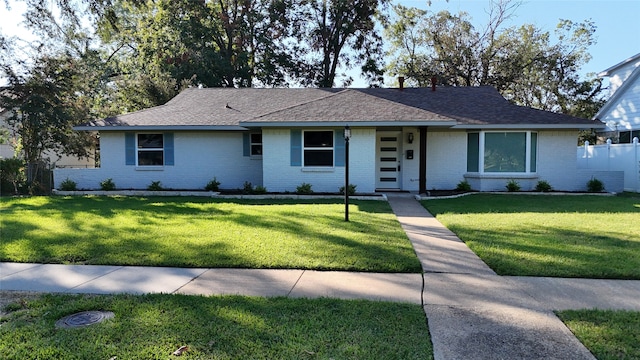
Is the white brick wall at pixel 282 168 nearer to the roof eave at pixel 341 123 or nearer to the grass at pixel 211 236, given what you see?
the roof eave at pixel 341 123

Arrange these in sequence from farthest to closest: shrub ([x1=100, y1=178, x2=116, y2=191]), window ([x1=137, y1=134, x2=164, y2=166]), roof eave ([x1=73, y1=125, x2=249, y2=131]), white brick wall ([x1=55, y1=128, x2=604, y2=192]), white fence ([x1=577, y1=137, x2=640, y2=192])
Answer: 1. window ([x1=137, y1=134, x2=164, y2=166])
2. white fence ([x1=577, y1=137, x2=640, y2=192])
3. shrub ([x1=100, y1=178, x2=116, y2=191])
4. roof eave ([x1=73, y1=125, x2=249, y2=131])
5. white brick wall ([x1=55, y1=128, x2=604, y2=192])

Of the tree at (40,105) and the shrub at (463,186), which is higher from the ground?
the tree at (40,105)

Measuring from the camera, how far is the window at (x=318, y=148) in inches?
533

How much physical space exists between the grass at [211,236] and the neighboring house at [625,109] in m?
14.5

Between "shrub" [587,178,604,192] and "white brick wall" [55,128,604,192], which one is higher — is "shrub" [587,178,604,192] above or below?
below

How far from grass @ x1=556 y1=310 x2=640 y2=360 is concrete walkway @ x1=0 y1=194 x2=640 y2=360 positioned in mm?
102

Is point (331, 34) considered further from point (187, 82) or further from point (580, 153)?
point (580, 153)

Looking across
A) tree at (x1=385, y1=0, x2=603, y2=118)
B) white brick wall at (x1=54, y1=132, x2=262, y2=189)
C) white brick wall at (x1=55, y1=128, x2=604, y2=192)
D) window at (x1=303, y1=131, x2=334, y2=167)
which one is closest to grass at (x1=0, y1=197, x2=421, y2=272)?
white brick wall at (x1=55, y1=128, x2=604, y2=192)

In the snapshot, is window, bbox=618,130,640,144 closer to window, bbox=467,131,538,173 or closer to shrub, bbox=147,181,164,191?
window, bbox=467,131,538,173

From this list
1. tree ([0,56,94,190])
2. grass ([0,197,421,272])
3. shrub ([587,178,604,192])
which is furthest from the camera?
tree ([0,56,94,190])

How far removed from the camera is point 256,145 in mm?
15375

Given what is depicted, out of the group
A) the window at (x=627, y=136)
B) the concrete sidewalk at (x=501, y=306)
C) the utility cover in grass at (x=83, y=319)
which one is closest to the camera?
the concrete sidewalk at (x=501, y=306)

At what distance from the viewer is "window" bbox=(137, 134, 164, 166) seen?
1529 cm

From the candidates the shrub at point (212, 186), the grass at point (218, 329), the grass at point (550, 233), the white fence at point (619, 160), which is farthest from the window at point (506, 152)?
the grass at point (218, 329)
